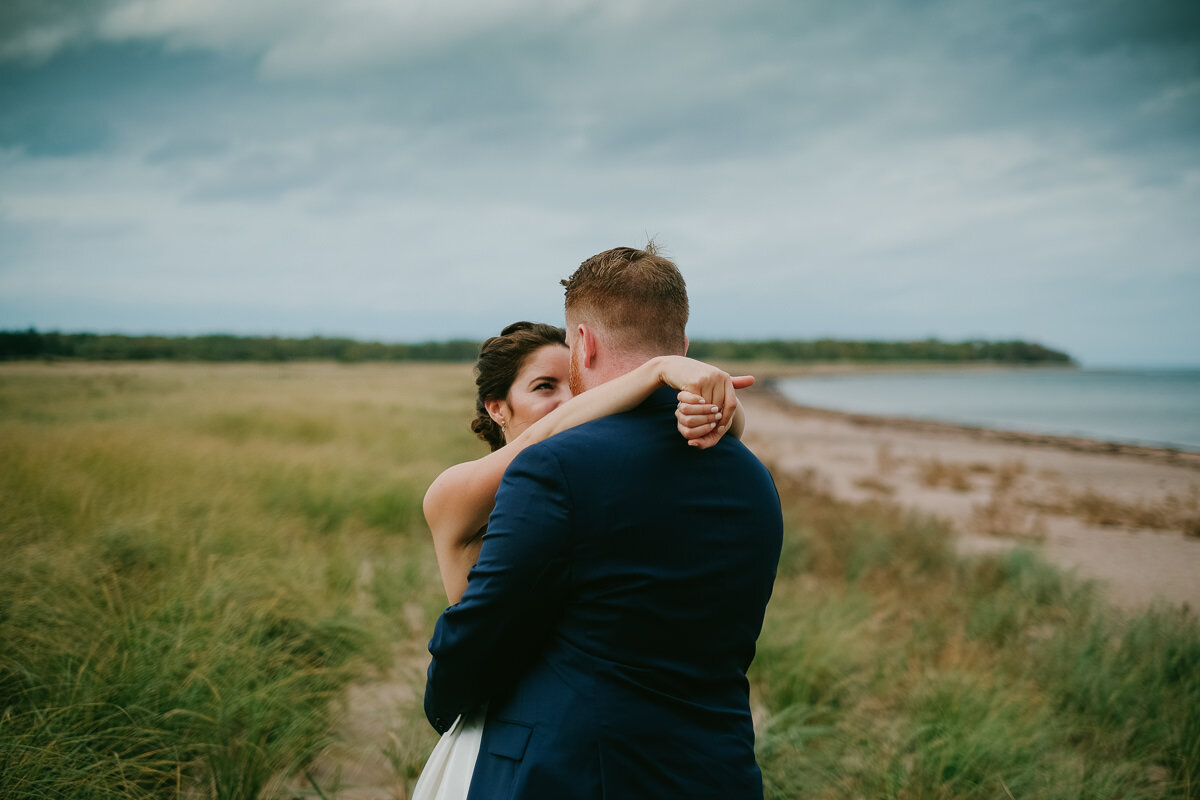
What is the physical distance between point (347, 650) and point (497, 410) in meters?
2.59

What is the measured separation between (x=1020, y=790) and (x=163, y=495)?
716cm

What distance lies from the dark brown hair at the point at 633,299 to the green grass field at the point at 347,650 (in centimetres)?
254

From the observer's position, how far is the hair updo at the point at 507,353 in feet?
8.74

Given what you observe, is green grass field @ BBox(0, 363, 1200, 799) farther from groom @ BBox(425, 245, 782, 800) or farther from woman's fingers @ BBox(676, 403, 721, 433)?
woman's fingers @ BBox(676, 403, 721, 433)

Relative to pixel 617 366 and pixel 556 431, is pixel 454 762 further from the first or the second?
pixel 617 366

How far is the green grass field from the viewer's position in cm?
300

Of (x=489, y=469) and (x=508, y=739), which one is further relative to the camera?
(x=489, y=469)

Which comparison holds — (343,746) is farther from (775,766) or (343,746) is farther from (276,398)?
(276,398)

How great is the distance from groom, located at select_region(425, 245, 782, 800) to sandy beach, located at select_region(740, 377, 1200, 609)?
6.84 m

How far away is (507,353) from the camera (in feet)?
8.74

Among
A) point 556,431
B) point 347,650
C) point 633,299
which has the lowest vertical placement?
point 347,650

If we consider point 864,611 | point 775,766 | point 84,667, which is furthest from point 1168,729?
point 84,667

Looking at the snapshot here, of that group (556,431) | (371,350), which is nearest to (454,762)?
(556,431)

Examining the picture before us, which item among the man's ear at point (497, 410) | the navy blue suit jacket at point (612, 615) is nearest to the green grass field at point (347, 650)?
the man's ear at point (497, 410)
